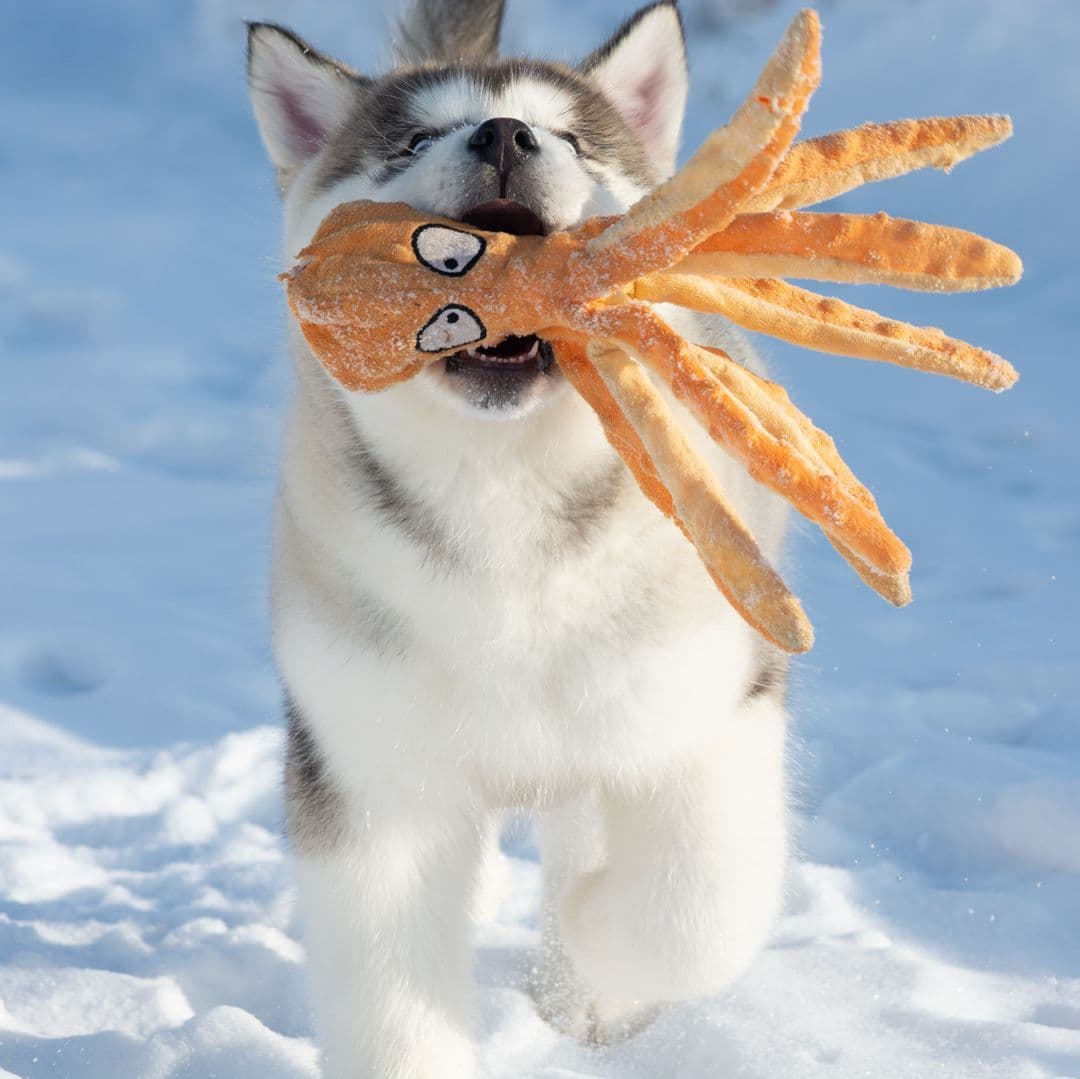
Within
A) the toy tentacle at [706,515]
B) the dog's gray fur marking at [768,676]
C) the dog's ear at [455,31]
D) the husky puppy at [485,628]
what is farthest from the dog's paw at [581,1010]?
the dog's ear at [455,31]

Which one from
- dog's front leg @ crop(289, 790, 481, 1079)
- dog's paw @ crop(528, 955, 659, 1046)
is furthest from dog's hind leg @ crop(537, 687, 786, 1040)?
dog's paw @ crop(528, 955, 659, 1046)

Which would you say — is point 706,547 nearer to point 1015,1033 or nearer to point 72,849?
point 1015,1033

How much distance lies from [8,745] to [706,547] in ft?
11.7

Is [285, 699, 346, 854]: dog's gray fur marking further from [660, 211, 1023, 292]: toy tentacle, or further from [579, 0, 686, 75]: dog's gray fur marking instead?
[579, 0, 686, 75]: dog's gray fur marking

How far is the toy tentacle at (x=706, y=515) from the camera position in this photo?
1500mm

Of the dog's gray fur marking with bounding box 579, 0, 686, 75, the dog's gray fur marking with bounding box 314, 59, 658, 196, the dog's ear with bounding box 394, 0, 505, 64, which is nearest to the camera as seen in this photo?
the dog's gray fur marking with bounding box 314, 59, 658, 196

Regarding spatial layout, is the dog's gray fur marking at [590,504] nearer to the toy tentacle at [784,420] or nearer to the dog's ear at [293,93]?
the toy tentacle at [784,420]

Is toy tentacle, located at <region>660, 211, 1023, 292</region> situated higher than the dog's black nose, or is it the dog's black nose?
the dog's black nose

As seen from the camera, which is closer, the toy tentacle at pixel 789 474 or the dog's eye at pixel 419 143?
the toy tentacle at pixel 789 474

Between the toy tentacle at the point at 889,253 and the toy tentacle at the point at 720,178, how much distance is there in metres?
0.13

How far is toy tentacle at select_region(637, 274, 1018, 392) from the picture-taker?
1.71m

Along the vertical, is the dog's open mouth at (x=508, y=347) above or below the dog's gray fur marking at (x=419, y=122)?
below

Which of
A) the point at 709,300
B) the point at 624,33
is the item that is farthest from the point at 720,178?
the point at 624,33

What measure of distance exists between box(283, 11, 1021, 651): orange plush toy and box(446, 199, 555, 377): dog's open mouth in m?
0.03
